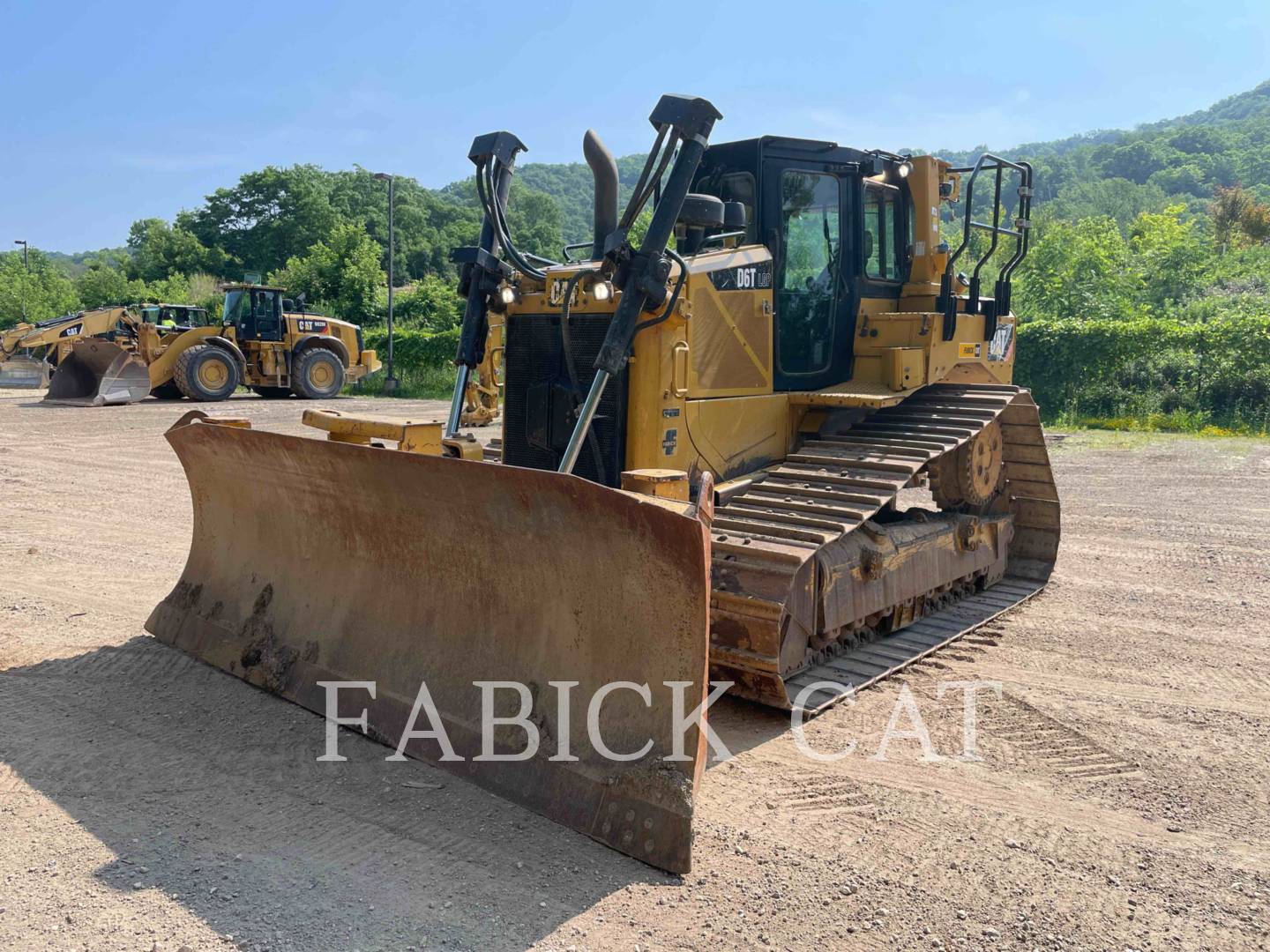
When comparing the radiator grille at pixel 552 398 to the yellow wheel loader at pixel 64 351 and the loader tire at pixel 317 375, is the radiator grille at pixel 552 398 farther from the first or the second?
the loader tire at pixel 317 375

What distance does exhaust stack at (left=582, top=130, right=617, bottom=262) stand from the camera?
5242mm

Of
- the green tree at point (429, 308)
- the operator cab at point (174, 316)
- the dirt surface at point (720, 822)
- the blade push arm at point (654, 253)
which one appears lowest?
the dirt surface at point (720, 822)

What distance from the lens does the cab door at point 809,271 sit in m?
5.96

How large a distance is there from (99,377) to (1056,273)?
26.4 meters

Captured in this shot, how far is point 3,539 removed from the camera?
841 centimetres

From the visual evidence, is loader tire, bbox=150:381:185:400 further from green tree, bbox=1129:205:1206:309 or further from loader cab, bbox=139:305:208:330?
green tree, bbox=1129:205:1206:309

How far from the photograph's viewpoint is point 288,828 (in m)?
3.63

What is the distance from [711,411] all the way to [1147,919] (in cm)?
320

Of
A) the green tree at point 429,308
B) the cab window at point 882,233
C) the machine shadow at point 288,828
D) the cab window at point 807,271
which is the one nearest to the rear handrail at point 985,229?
the cab window at point 882,233

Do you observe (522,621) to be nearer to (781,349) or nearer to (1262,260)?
(781,349)

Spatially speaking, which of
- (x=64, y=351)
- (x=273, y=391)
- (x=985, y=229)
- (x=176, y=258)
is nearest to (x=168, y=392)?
(x=273, y=391)

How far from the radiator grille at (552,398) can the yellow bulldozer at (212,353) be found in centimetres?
1777

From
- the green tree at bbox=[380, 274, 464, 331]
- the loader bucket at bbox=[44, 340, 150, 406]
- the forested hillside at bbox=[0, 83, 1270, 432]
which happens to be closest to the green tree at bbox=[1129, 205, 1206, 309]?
the forested hillside at bbox=[0, 83, 1270, 432]

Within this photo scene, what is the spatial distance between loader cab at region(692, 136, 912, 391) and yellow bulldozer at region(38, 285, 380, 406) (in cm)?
1834
